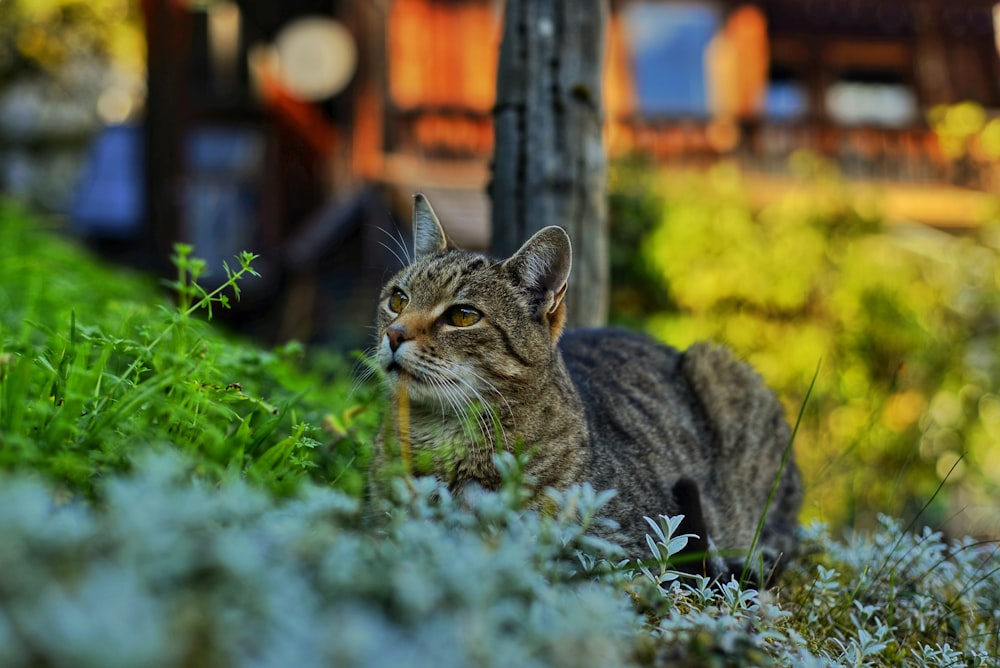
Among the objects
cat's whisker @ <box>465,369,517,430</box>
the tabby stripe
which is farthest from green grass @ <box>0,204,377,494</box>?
the tabby stripe

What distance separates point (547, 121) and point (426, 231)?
31.7 inches

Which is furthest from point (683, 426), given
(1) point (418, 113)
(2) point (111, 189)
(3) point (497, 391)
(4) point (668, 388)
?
(2) point (111, 189)

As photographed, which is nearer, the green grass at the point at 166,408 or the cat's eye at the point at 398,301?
the green grass at the point at 166,408

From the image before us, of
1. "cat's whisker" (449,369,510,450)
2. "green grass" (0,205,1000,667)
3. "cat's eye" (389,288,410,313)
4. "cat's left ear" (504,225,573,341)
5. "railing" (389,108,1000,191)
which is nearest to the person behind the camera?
"green grass" (0,205,1000,667)

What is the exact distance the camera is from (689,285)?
24.0ft

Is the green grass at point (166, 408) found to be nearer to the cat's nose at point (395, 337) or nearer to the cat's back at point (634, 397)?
the cat's nose at point (395, 337)

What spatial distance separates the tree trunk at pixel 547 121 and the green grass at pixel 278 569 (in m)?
1.43

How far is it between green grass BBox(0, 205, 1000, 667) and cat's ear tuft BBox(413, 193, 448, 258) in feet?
2.77

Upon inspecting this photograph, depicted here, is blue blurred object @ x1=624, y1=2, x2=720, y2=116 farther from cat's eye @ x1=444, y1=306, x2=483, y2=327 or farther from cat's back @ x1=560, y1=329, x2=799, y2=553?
cat's eye @ x1=444, y1=306, x2=483, y2=327

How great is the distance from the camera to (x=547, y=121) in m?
3.55

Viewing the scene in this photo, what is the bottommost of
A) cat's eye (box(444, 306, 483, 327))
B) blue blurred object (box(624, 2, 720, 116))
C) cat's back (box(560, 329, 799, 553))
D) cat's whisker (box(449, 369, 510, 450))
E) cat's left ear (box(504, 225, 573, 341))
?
cat's back (box(560, 329, 799, 553))

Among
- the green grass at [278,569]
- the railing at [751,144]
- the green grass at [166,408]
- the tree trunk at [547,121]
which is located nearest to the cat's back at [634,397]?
the tree trunk at [547,121]

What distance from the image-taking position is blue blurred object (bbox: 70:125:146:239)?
1433 cm

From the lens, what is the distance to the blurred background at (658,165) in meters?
7.11
